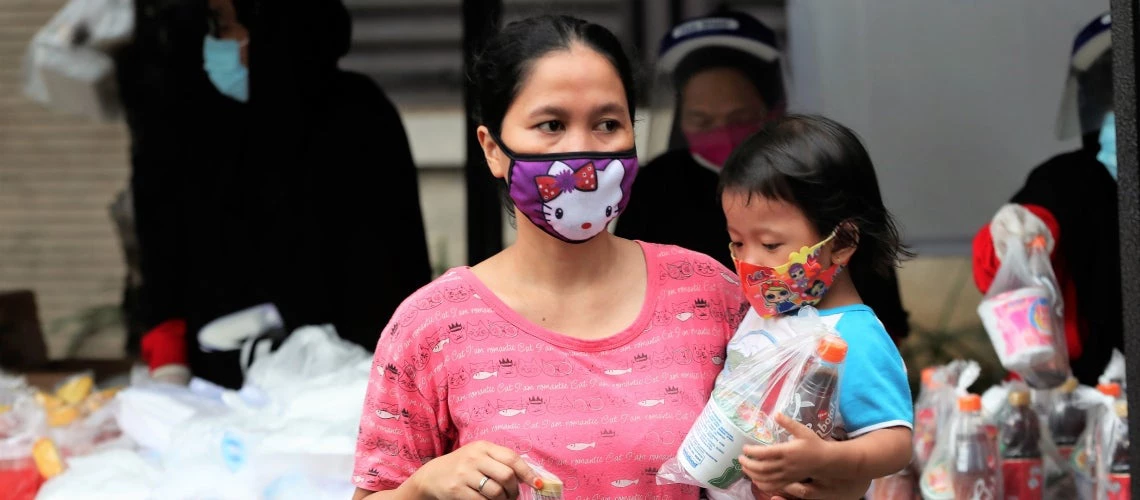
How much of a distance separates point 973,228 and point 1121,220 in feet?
6.08

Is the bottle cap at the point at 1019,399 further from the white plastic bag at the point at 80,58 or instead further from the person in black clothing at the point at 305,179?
the white plastic bag at the point at 80,58

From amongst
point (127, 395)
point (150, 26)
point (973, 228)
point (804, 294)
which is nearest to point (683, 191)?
point (973, 228)

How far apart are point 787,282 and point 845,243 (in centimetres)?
12

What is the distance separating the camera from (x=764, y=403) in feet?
5.23

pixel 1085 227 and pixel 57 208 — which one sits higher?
pixel 1085 227

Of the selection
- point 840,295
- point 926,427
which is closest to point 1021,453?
point 926,427

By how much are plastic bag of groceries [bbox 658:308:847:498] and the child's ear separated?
6.7 inches

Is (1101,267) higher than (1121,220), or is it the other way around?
(1121,220)

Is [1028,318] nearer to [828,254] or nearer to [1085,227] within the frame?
[1085,227]

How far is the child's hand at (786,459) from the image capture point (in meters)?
1.51

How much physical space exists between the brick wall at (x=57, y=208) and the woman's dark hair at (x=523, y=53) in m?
2.87

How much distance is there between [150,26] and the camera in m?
4.05

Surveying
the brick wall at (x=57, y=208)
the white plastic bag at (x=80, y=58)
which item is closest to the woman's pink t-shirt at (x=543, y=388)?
the white plastic bag at (x=80, y=58)

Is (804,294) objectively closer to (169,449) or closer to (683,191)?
(683,191)
